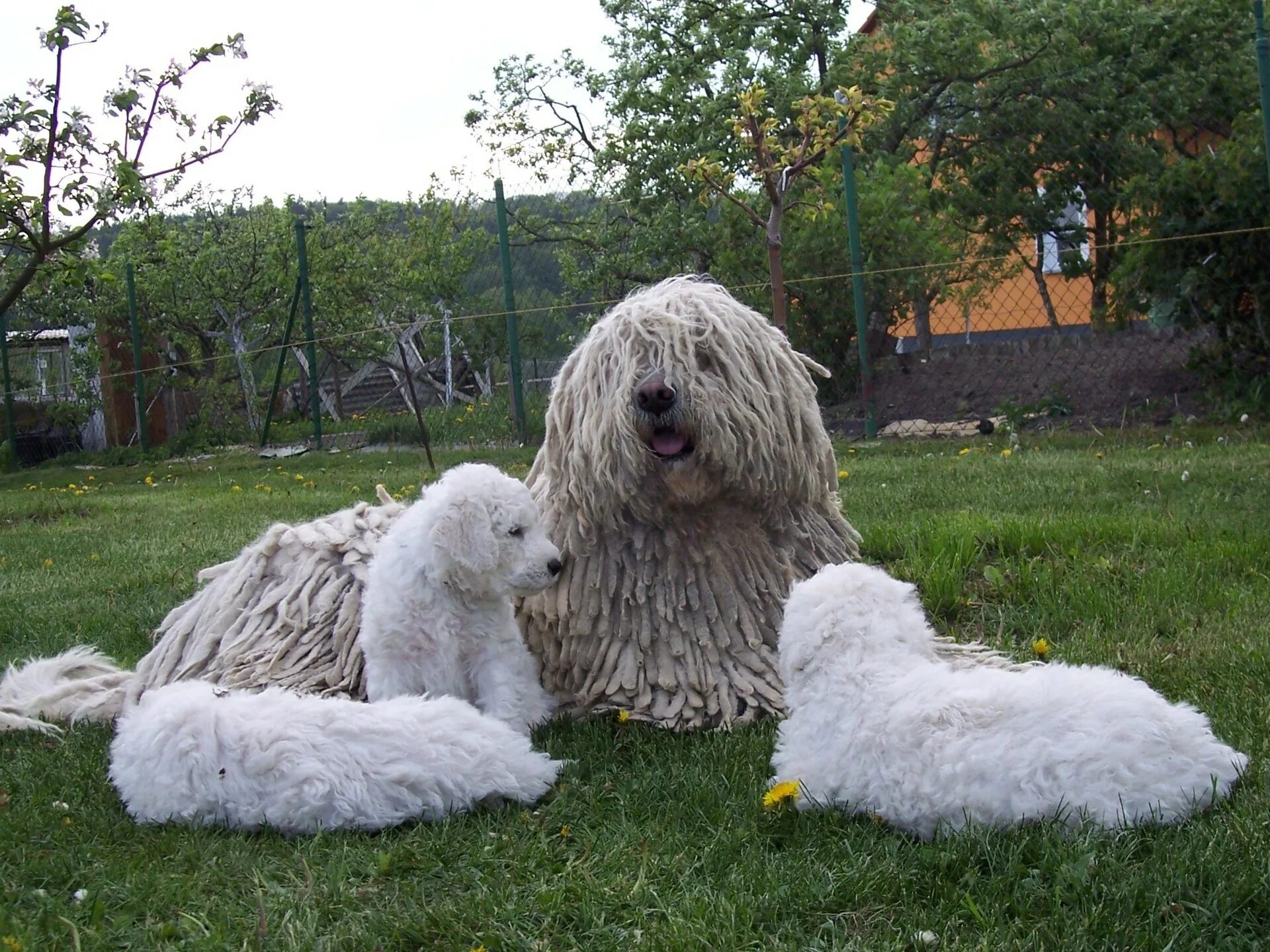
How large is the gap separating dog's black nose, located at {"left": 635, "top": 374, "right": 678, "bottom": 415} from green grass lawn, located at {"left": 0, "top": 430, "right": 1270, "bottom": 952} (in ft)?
2.75

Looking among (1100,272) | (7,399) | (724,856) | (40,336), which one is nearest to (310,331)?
(7,399)

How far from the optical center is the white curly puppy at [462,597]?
326cm

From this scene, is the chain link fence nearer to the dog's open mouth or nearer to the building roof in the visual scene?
the building roof

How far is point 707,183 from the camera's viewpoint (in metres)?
8.27

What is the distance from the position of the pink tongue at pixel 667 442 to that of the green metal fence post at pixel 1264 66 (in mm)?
6065

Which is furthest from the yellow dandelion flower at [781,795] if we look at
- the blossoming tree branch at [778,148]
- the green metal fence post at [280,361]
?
the green metal fence post at [280,361]

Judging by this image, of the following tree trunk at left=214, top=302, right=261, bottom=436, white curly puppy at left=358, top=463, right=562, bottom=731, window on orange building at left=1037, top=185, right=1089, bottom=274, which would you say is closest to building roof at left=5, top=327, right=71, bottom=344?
tree trunk at left=214, top=302, right=261, bottom=436

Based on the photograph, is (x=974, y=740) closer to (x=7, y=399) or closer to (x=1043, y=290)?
(x=1043, y=290)

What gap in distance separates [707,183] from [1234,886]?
21.7 feet

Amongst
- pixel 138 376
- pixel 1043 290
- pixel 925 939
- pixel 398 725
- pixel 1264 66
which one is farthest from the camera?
pixel 138 376

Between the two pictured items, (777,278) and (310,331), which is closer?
(777,278)

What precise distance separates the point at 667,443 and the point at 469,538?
1.83 feet

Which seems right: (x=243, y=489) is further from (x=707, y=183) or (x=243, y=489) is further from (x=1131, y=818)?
(x=1131, y=818)

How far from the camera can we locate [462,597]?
3.32 meters
